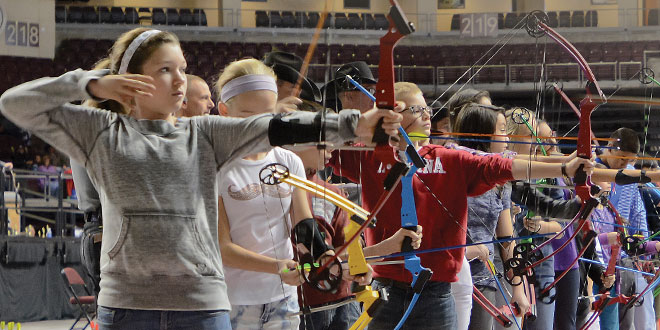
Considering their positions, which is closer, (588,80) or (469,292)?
(588,80)

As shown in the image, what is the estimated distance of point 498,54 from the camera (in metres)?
1.66

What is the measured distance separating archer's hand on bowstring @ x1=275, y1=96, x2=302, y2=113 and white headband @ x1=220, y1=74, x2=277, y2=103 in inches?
1.2

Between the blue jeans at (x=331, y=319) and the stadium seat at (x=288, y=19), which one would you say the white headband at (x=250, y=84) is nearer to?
the stadium seat at (x=288, y=19)

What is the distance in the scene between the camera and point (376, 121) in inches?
47.8

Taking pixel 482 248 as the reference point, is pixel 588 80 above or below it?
above

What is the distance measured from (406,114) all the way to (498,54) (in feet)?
0.69

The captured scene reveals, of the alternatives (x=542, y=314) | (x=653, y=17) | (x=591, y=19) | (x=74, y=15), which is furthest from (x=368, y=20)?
(x=74, y=15)

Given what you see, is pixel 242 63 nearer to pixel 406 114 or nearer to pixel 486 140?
pixel 406 114

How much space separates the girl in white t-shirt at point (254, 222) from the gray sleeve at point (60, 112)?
35cm

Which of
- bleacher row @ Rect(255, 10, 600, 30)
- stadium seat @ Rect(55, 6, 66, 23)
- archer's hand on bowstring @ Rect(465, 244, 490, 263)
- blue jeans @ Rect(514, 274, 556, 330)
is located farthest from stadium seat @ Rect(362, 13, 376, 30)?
stadium seat @ Rect(55, 6, 66, 23)

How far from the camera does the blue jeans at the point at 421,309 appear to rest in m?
1.98

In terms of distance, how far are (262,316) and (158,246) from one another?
1.41 feet

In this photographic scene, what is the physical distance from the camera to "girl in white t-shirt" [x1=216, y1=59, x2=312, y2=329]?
5.49 feet


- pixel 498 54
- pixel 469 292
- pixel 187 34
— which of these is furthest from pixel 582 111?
pixel 187 34
